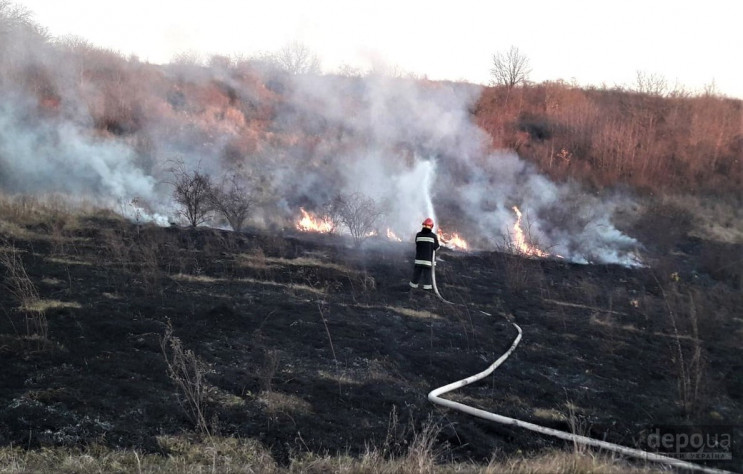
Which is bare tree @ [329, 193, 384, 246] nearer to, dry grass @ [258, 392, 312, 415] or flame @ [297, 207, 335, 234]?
flame @ [297, 207, 335, 234]

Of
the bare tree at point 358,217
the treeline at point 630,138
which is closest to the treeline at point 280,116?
the treeline at point 630,138

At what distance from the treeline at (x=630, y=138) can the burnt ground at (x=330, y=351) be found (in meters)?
12.2

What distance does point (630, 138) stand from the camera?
23.3m

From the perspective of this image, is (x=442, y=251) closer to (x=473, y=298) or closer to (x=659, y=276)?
(x=473, y=298)

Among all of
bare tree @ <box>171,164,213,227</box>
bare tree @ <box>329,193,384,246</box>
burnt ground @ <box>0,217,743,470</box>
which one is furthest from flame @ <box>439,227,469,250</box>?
bare tree @ <box>171,164,213,227</box>

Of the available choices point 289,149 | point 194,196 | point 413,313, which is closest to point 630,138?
point 289,149

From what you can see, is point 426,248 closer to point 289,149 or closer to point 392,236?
point 392,236

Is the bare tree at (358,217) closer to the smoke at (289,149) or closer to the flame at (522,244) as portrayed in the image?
the smoke at (289,149)

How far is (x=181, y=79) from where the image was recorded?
79.0ft

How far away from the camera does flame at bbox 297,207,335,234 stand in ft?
52.9

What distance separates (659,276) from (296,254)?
9.33 meters

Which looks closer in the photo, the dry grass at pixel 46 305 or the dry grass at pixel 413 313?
the dry grass at pixel 46 305

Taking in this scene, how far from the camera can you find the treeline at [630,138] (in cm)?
2286

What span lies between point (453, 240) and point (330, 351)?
10.6 meters
